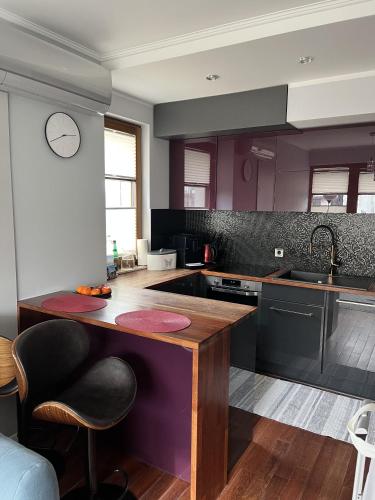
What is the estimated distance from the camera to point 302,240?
11.8ft

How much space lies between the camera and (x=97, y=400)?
5.98 ft

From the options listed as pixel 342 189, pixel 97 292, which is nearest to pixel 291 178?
pixel 342 189

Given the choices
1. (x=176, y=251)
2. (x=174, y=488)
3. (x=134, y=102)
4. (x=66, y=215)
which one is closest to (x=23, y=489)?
(x=174, y=488)

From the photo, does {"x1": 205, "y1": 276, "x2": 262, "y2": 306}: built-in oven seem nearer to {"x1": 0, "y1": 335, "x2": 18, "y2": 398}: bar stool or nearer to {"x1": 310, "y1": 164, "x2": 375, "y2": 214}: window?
{"x1": 310, "y1": 164, "x2": 375, "y2": 214}: window

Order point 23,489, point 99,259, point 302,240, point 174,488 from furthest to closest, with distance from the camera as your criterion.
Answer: point 302,240
point 99,259
point 174,488
point 23,489

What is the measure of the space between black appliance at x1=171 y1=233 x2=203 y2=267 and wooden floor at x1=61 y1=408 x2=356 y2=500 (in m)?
1.60

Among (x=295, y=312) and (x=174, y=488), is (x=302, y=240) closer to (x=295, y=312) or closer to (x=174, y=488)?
(x=295, y=312)

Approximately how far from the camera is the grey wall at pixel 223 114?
2.97 m

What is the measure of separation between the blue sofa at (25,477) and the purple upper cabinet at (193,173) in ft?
9.18

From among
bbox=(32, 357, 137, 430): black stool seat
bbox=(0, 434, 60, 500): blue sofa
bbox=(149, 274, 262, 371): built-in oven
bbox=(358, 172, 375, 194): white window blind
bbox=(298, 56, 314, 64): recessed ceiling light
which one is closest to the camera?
bbox=(0, 434, 60, 500): blue sofa

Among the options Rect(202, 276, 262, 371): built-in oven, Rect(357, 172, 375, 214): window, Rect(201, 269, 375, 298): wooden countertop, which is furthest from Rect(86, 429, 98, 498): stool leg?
Rect(357, 172, 375, 214): window

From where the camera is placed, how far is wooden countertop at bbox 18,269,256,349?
67.7 inches

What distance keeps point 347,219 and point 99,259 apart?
2.18 meters

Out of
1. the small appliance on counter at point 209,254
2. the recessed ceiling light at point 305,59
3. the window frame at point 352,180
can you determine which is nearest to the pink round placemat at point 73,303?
the small appliance on counter at point 209,254
